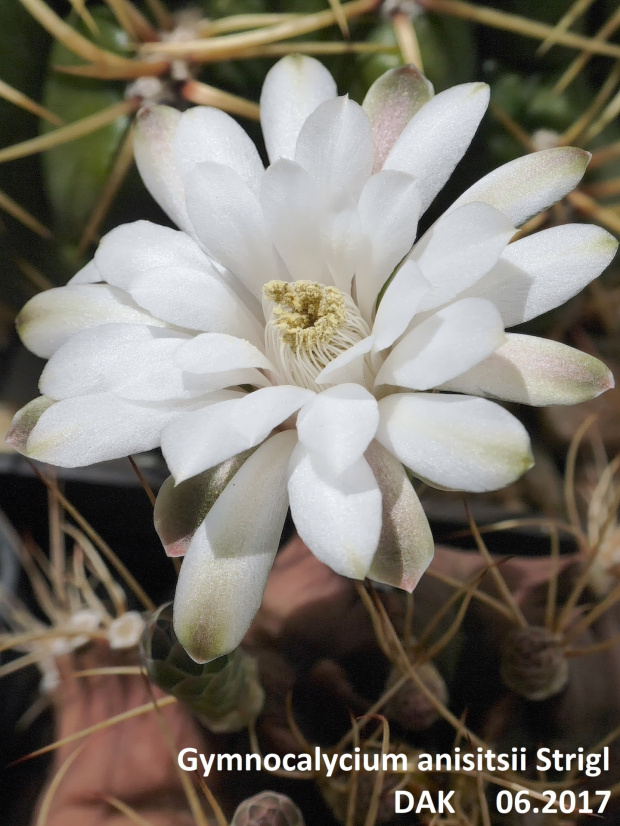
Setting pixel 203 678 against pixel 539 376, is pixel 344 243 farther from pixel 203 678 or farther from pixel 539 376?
pixel 203 678

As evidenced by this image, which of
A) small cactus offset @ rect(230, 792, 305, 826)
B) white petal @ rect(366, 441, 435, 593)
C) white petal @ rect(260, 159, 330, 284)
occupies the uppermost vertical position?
white petal @ rect(260, 159, 330, 284)

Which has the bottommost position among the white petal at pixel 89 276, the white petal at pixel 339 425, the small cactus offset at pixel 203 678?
the small cactus offset at pixel 203 678

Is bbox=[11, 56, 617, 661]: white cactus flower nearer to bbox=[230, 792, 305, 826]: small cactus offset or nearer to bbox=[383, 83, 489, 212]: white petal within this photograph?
bbox=[383, 83, 489, 212]: white petal

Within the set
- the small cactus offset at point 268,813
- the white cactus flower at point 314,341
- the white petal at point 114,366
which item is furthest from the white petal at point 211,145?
the small cactus offset at point 268,813

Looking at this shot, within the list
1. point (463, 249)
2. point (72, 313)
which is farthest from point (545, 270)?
point (72, 313)

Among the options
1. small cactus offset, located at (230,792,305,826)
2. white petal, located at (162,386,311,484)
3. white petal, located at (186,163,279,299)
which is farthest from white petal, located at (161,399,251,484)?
small cactus offset, located at (230,792,305,826)

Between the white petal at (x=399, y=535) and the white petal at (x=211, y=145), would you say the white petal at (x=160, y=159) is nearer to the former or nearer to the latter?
the white petal at (x=211, y=145)

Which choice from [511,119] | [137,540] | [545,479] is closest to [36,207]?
[137,540]
